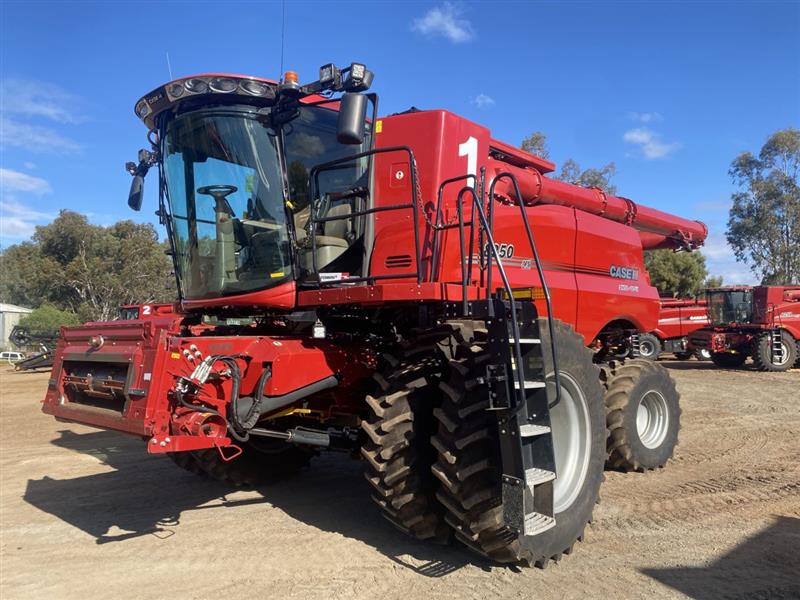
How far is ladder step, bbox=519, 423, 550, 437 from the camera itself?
335cm

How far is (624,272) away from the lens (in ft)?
20.1

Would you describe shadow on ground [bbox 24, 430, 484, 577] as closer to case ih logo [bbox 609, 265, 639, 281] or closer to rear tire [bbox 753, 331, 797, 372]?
case ih logo [bbox 609, 265, 639, 281]

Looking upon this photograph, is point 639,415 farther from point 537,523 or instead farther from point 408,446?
point 408,446

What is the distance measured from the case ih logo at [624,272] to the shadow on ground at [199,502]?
3.21m

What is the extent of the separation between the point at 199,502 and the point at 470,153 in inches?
146

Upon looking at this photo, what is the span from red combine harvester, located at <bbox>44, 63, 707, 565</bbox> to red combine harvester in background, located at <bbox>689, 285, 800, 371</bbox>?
13.9 m

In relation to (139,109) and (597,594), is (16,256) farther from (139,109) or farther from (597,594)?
(597,594)

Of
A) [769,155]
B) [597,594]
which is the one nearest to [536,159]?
Answer: [597,594]

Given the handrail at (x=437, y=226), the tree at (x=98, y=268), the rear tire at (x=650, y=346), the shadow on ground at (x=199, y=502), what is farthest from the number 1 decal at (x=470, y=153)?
the tree at (x=98, y=268)

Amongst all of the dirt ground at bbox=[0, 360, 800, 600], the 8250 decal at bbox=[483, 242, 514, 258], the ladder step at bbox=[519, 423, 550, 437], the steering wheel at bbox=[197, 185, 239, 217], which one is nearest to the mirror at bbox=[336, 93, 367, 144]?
the steering wheel at bbox=[197, 185, 239, 217]

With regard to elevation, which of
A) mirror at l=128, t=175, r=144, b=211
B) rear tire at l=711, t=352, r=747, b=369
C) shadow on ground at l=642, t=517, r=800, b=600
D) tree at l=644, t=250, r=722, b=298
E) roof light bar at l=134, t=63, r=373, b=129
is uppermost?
tree at l=644, t=250, r=722, b=298

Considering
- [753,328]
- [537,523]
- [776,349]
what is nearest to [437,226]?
[537,523]

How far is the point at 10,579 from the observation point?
11.8 ft

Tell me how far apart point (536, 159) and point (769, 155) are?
35.6m
